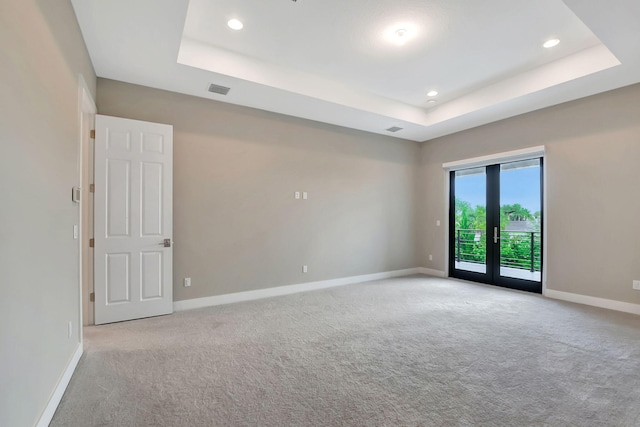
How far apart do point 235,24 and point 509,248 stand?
17.8 feet

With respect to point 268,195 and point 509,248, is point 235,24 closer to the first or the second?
point 268,195

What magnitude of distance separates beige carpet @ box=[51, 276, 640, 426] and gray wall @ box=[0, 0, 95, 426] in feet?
1.58

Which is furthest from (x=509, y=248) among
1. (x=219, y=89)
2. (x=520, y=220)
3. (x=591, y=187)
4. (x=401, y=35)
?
(x=219, y=89)

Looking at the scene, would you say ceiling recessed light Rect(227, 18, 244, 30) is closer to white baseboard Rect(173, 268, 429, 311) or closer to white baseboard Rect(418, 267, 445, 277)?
white baseboard Rect(173, 268, 429, 311)

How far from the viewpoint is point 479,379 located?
233cm

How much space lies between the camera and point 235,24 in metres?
3.15

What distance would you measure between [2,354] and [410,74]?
4.72m

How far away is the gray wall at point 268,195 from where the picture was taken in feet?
13.6

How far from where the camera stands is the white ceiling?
2809 mm

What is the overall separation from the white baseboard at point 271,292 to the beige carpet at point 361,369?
0.20 meters

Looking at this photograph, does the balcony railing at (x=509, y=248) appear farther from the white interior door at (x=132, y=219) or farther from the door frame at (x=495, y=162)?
the white interior door at (x=132, y=219)

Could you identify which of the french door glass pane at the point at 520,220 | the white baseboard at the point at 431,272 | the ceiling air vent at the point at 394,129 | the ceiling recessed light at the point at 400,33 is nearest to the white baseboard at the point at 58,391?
the ceiling recessed light at the point at 400,33

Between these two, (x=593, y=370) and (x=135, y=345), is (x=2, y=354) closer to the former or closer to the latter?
(x=135, y=345)

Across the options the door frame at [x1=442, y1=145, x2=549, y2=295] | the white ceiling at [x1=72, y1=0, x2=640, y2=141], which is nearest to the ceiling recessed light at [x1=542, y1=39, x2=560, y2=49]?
the white ceiling at [x1=72, y1=0, x2=640, y2=141]
